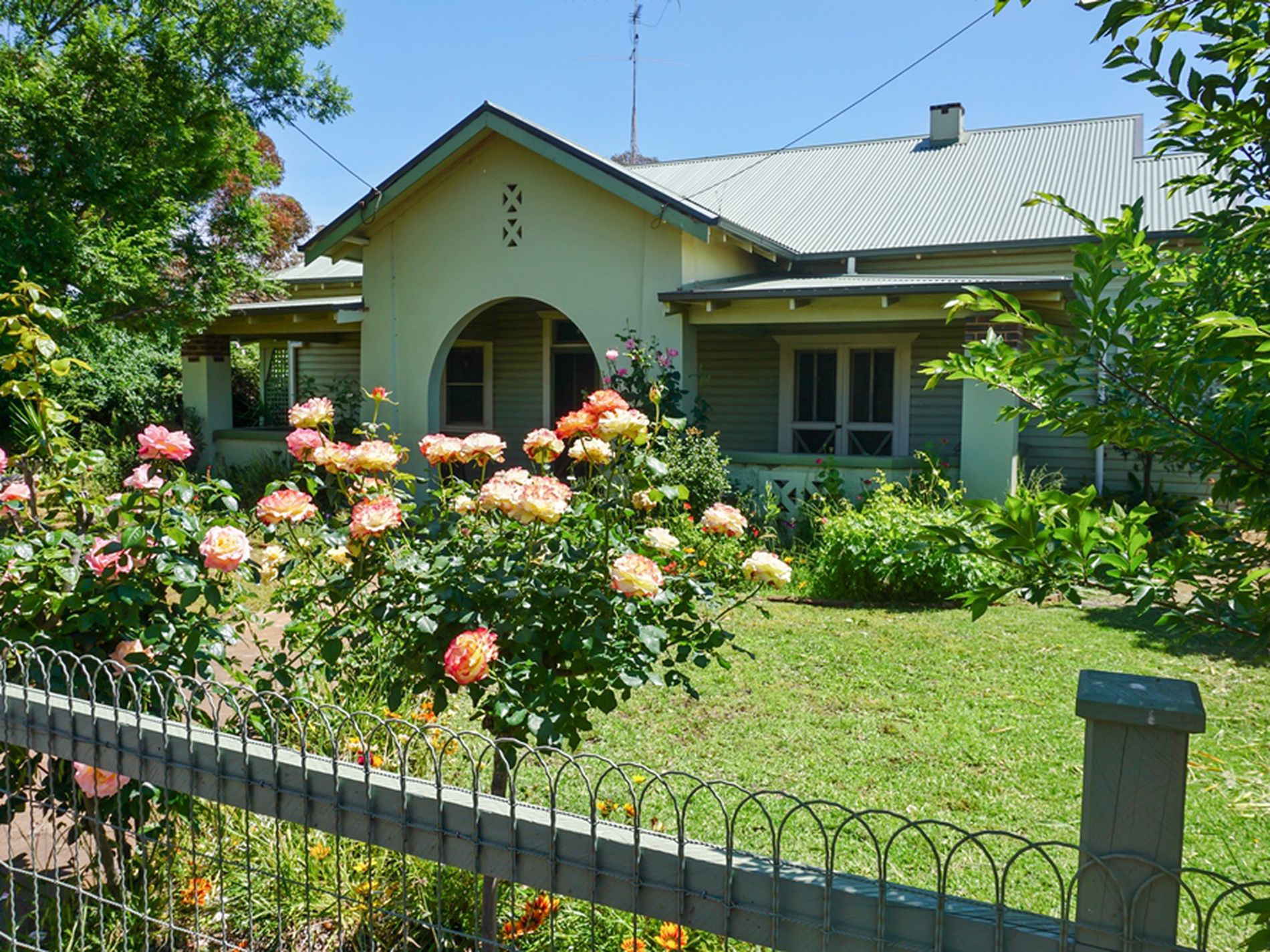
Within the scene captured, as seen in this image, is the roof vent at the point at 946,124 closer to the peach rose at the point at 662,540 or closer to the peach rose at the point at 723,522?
the peach rose at the point at 723,522

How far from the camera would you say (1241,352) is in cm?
172

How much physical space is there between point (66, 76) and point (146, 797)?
12870 mm

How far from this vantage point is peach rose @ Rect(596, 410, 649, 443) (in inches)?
117

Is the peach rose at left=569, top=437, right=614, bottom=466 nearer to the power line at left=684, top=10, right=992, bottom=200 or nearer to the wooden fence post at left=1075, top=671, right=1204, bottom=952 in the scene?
the wooden fence post at left=1075, top=671, right=1204, bottom=952

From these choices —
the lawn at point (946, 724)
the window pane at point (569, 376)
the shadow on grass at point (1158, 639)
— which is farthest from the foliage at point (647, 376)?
the shadow on grass at point (1158, 639)

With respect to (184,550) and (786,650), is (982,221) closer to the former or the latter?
(786,650)

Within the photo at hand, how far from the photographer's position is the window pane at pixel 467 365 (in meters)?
17.4

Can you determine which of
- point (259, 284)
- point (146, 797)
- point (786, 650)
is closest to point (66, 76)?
point (259, 284)

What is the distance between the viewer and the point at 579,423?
3096 mm

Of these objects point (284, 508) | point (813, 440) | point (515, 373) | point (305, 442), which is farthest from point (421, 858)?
point (515, 373)

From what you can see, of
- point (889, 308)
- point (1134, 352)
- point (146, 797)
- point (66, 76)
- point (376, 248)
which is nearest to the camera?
point (1134, 352)

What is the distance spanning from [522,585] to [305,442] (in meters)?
1.00

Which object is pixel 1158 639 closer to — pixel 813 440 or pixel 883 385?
pixel 883 385

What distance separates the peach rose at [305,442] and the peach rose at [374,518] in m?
0.49
